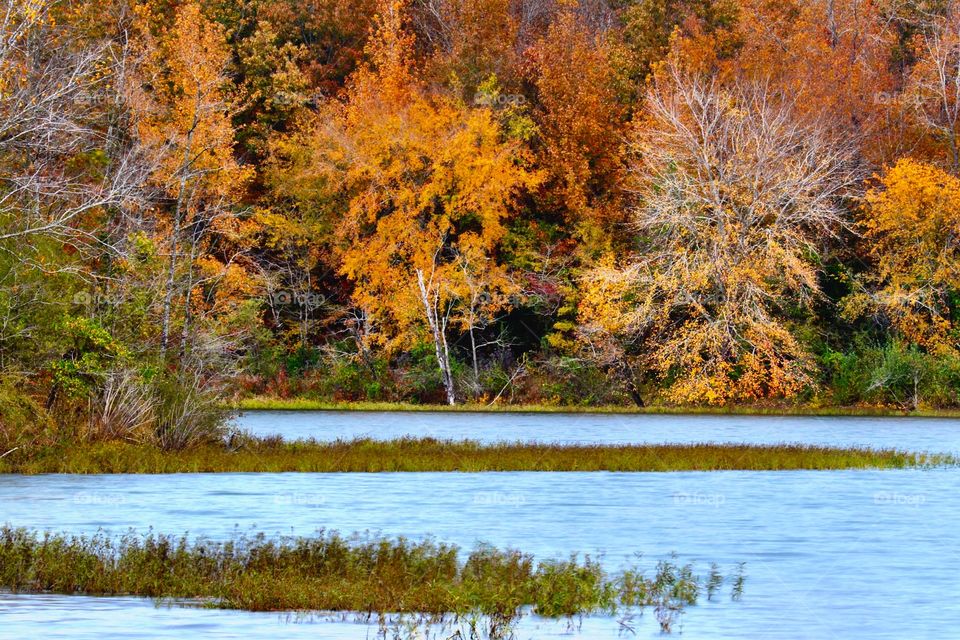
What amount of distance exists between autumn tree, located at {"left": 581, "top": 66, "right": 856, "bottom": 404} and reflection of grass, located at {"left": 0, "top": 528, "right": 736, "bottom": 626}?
43.4 meters

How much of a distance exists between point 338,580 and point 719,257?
46476mm

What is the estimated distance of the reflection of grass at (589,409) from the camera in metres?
63.0

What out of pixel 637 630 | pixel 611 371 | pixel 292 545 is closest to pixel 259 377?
pixel 611 371

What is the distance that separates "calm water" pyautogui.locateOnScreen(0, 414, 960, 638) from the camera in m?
15.7

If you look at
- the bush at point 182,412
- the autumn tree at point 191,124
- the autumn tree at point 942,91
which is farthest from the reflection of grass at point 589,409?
the bush at point 182,412

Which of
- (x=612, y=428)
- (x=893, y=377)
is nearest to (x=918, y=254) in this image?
(x=893, y=377)

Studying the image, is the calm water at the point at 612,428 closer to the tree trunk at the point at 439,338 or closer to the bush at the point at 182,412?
the tree trunk at the point at 439,338

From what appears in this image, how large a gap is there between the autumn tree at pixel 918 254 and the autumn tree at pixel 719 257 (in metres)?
2.34

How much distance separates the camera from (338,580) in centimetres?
1712

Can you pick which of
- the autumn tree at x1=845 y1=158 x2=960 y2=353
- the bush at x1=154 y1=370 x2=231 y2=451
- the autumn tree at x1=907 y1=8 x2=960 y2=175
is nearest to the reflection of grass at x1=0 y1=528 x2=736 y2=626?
the bush at x1=154 y1=370 x2=231 y2=451

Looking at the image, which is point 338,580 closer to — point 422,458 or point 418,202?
point 422,458

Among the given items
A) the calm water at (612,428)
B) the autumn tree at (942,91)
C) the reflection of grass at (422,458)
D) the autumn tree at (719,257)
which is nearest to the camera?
the reflection of grass at (422,458)

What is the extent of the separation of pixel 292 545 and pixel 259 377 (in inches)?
1935

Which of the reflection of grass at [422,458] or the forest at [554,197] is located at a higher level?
the forest at [554,197]
